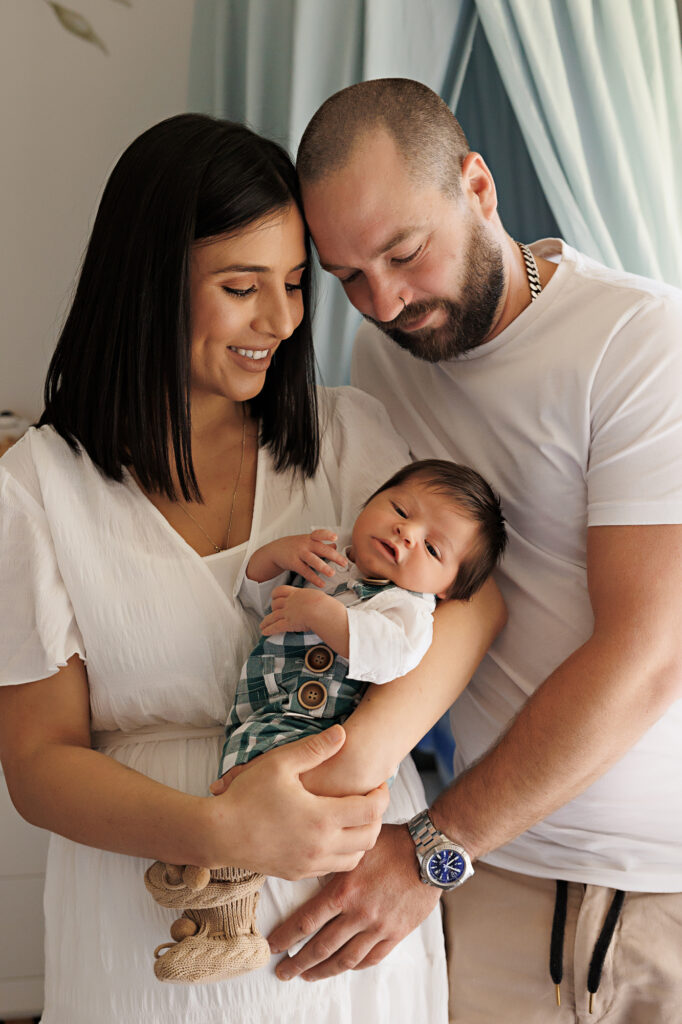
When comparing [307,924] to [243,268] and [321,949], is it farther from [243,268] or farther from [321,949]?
[243,268]

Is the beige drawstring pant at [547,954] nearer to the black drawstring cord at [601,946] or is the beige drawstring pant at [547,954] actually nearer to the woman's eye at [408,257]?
the black drawstring cord at [601,946]

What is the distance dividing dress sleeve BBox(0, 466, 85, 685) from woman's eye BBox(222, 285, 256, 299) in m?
0.45

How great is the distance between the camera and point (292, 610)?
4.13ft

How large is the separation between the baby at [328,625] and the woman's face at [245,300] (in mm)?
308

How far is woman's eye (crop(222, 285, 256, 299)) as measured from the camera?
1395 mm

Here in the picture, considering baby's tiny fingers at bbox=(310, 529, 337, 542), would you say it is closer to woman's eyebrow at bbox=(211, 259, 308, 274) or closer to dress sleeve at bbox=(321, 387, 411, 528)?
dress sleeve at bbox=(321, 387, 411, 528)

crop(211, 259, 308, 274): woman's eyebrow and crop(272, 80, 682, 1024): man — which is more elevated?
crop(211, 259, 308, 274): woman's eyebrow

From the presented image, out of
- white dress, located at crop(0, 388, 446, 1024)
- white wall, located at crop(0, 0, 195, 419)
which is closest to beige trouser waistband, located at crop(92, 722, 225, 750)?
white dress, located at crop(0, 388, 446, 1024)

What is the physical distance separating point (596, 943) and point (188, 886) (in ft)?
2.48

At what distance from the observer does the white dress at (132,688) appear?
126 cm

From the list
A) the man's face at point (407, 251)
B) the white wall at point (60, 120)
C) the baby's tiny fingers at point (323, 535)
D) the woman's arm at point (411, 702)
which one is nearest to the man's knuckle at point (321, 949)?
the woman's arm at point (411, 702)

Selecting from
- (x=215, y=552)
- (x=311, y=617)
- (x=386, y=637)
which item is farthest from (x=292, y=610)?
(x=215, y=552)

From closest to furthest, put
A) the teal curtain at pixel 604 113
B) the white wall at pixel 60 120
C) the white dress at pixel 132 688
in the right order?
1. the white dress at pixel 132 688
2. the teal curtain at pixel 604 113
3. the white wall at pixel 60 120

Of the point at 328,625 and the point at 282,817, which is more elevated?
the point at 328,625
